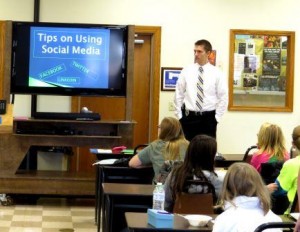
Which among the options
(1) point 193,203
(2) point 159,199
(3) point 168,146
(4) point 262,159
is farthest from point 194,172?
(4) point 262,159

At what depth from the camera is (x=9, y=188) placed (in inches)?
316

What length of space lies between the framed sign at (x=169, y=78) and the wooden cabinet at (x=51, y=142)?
1.87 m

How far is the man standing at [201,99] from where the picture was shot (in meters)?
8.55

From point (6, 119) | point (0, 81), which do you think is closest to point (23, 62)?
point (6, 119)

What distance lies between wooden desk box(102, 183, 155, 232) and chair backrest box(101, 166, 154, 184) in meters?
0.90

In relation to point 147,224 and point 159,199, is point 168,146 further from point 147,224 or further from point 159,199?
point 147,224

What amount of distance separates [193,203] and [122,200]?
0.92 meters

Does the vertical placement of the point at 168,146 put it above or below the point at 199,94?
below

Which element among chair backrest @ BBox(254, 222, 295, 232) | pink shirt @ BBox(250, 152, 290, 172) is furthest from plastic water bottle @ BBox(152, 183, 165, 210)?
pink shirt @ BBox(250, 152, 290, 172)

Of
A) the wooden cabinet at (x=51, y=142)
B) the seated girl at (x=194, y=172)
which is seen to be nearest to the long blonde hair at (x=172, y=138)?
the seated girl at (x=194, y=172)

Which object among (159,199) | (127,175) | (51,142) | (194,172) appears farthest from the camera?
(51,142)

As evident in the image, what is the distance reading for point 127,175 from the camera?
623cm

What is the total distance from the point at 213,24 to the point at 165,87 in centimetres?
121

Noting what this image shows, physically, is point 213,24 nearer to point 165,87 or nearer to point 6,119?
point 165,87
